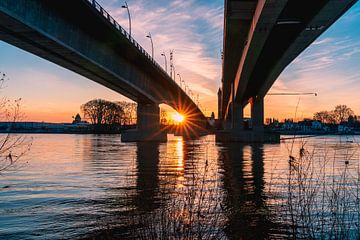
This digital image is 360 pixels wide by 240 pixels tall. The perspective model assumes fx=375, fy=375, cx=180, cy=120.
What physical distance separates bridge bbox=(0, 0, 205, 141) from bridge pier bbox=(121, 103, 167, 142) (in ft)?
31.6

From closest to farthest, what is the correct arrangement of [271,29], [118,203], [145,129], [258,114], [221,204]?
1. [221,204]
2. [118,203]
3. [271,29]
4. [258,114]
5. [145,129]

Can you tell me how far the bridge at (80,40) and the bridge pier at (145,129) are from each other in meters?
9.64

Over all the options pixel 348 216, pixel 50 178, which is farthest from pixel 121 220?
pixel 50 178

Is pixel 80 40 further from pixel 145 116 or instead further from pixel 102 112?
pixel 102 112

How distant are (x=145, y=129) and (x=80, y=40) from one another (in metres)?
42.4

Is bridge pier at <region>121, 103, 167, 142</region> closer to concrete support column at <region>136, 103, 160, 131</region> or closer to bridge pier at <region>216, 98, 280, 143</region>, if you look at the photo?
concrete support column at <region>136, 103, 160, 131</region>

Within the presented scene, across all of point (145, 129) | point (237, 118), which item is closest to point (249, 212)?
point (145, 129)

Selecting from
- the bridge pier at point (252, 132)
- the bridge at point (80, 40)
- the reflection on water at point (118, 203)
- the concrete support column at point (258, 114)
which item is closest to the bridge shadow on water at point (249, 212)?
the reflection on water at point (118, 203)

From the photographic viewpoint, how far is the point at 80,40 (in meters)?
33.8

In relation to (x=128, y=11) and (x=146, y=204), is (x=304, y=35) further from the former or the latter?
(x=128, y=11)

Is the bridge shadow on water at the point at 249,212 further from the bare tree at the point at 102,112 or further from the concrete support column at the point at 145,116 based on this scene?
the bare tree at the point at 102,112

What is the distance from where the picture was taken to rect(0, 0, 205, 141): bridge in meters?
24.8

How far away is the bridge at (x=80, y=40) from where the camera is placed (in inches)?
977

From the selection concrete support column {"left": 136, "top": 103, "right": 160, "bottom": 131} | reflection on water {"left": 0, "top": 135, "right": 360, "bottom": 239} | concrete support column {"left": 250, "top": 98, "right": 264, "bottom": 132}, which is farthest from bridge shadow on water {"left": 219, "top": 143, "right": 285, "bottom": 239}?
concrete support column {"left": 136, "top": 103, "right": 160, "bottom": 131}
